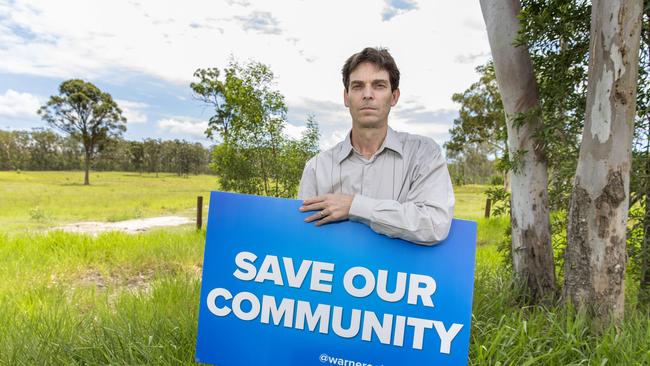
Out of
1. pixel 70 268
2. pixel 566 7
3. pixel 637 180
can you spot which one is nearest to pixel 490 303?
pixel 637 180

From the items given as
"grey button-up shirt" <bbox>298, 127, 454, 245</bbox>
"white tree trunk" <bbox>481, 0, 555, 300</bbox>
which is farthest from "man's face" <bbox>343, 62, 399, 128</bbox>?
"white tree trunk" <bbox>481, 0, 555, 300</bbox>

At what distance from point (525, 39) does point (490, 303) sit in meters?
2.25

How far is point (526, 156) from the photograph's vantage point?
12.0 ft

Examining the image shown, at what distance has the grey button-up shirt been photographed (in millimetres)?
1653

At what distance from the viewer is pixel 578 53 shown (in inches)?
138

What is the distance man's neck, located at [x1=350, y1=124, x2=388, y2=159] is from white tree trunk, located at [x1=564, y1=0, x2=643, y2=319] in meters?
1.90

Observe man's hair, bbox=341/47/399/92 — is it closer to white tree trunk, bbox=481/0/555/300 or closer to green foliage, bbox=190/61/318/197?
white tree trunk, bbox=481/0/555/300

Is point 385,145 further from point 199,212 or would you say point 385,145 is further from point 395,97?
point 199,212

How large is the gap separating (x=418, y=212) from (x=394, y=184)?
0.25 meters

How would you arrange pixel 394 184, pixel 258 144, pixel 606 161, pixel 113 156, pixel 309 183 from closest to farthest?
pixel 394 184 < pixel 309 183 < pixel 606 161 < pixel 258 144 < pixel 113 156

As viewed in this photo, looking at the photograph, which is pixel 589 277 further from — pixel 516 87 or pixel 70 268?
pixel 70 268

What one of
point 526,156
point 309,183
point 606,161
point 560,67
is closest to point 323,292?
point 309,183

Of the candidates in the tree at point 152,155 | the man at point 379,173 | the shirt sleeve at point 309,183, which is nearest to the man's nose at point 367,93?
the man at point 379,173

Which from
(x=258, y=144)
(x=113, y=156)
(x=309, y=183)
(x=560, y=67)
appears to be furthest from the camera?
(x=113, y=156)
